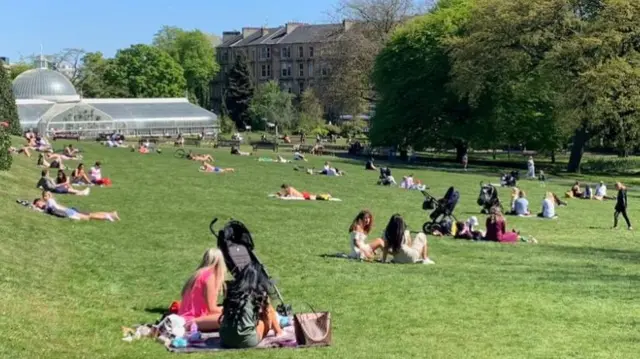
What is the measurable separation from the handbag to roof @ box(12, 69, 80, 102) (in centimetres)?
8159

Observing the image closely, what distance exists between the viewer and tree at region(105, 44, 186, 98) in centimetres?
12019

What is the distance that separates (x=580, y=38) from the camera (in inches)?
2053

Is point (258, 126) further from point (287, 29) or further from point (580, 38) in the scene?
point (580, 38)

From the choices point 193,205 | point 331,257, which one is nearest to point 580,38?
point 193,205

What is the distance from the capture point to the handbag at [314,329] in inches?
400

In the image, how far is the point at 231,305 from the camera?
10109 millimetres

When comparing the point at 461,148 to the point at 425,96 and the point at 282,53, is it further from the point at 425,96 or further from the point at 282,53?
the point at 282,53

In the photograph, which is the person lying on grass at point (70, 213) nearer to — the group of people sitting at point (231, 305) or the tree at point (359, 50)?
the group of people sitting at point (231, 305)

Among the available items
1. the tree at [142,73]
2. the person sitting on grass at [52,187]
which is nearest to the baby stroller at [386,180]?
the person sitting on grass at [52,187]

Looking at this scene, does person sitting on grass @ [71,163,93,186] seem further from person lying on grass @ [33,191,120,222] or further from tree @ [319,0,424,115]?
tree @ [319,0,424,115]

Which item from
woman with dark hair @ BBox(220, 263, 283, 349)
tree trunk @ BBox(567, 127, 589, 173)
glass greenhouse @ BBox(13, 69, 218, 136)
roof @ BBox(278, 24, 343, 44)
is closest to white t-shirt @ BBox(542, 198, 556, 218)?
woman with dark hair @ BBox(220, 263, 283, 349)

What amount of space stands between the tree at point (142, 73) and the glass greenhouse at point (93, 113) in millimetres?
27214

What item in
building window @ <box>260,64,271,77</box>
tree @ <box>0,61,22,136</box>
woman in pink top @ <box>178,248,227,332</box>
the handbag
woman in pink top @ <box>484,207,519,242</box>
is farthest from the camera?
building window @ <box>260,64,271,77</box>

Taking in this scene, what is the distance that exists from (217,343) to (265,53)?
129166 millimetres
